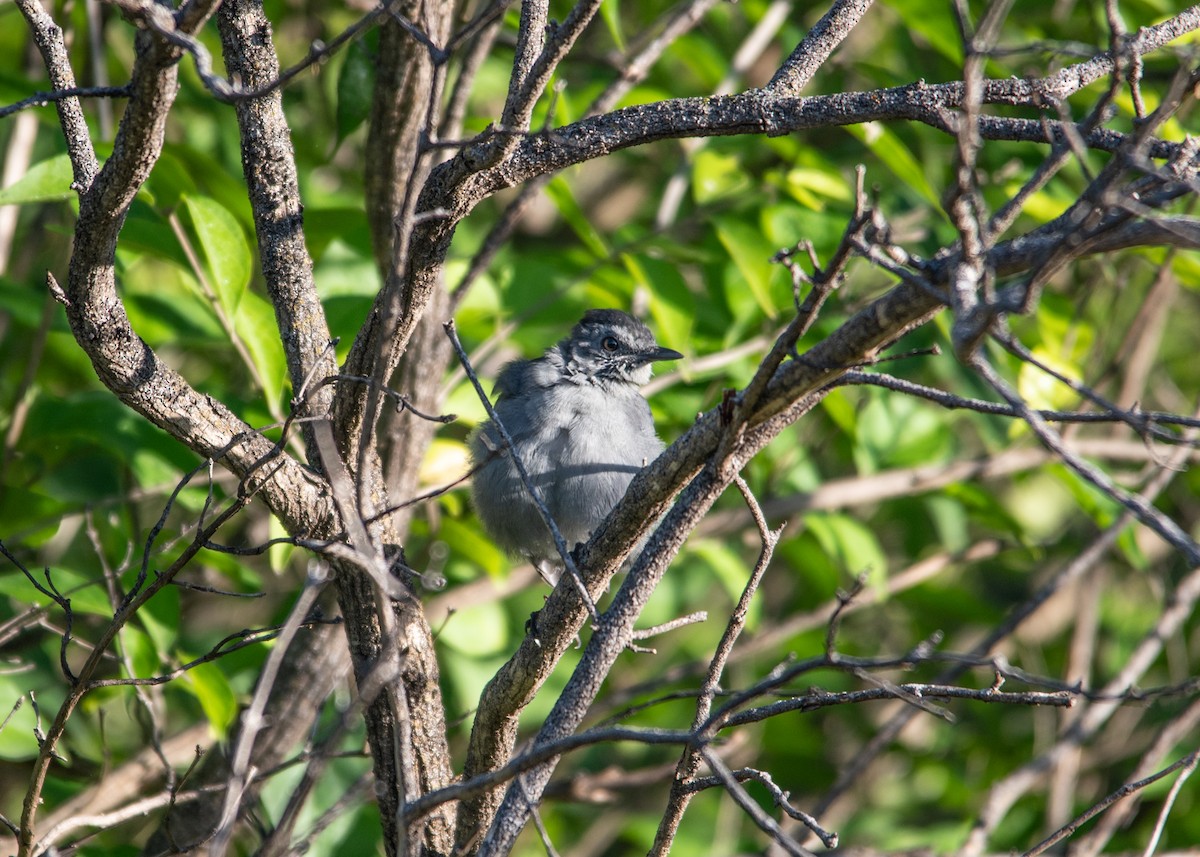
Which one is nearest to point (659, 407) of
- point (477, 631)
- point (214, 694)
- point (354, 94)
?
point (477, 631)

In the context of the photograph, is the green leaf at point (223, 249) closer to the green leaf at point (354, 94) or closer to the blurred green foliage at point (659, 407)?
the blurred green foliage at point (659, 407)

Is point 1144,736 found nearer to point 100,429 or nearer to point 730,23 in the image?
point 730,23

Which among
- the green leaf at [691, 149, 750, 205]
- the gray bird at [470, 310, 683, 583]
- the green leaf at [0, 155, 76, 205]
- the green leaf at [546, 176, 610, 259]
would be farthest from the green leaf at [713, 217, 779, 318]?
the green leaf at [0, 155, 76, 205]

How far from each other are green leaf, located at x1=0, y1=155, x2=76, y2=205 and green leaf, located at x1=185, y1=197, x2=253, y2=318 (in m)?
0.37

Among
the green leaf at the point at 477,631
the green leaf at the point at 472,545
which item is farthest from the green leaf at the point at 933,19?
the green leaf at the point at 477,631

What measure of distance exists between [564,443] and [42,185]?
216 centimetres

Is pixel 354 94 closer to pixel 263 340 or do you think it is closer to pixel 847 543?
pixel 263 340

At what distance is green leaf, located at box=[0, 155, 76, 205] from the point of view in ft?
11.0

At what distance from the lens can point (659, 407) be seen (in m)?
5.39

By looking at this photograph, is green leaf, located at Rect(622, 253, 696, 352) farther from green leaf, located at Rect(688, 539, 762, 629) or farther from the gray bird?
green leaf, located at Rect(688, 539, 762, 629)

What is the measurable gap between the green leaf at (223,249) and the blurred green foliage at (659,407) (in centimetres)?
1

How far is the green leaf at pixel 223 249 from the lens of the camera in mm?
3600

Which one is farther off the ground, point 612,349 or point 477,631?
point 612,349

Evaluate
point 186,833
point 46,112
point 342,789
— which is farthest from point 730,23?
point 186,833
